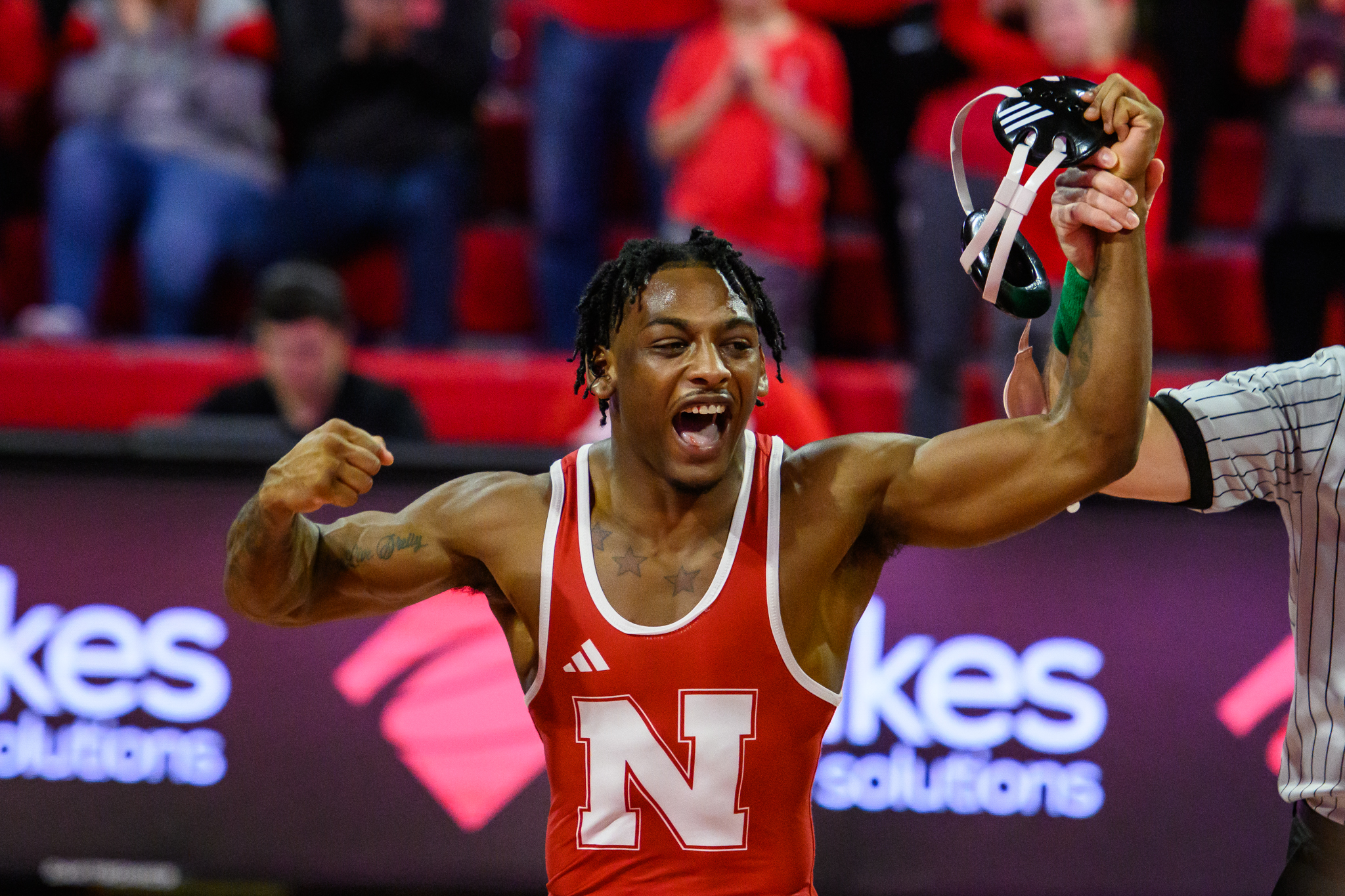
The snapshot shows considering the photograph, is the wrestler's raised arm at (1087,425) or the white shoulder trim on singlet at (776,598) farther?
the white shoulder trim on singlet at (776,598)

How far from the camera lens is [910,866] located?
13.0 feet

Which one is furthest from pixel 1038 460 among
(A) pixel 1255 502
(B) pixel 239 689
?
(B) pixel 239 689

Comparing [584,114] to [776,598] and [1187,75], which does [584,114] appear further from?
[776,598]

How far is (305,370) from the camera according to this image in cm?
508

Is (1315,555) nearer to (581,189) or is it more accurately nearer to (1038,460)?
(1038,460)

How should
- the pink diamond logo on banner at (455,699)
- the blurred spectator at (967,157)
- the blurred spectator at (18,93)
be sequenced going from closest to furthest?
the pink diamond logo on banner at (455,699) < the blurred spectator at (967,157) < the blurred spectator at (18,93)

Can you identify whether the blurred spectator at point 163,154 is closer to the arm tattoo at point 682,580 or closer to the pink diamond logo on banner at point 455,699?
the pink diamond logo on banner at point 455,699

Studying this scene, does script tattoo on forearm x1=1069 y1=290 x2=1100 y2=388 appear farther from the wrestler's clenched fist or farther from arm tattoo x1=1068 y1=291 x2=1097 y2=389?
the wrestler's clenched fist

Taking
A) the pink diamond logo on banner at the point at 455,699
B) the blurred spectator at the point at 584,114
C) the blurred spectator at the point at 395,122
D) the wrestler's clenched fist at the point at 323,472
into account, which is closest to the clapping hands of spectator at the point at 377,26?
the blurred spectator at the point at 395,122

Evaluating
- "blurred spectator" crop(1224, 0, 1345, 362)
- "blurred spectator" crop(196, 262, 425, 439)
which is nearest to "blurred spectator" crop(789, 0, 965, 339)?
"blurred spectator" crop(1224, 0, 1345, 362)

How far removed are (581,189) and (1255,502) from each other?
2.97m

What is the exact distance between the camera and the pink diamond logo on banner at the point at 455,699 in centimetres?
404

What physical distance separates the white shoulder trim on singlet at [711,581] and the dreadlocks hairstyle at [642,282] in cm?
11

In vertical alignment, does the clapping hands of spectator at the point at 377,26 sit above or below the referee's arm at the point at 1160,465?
above
